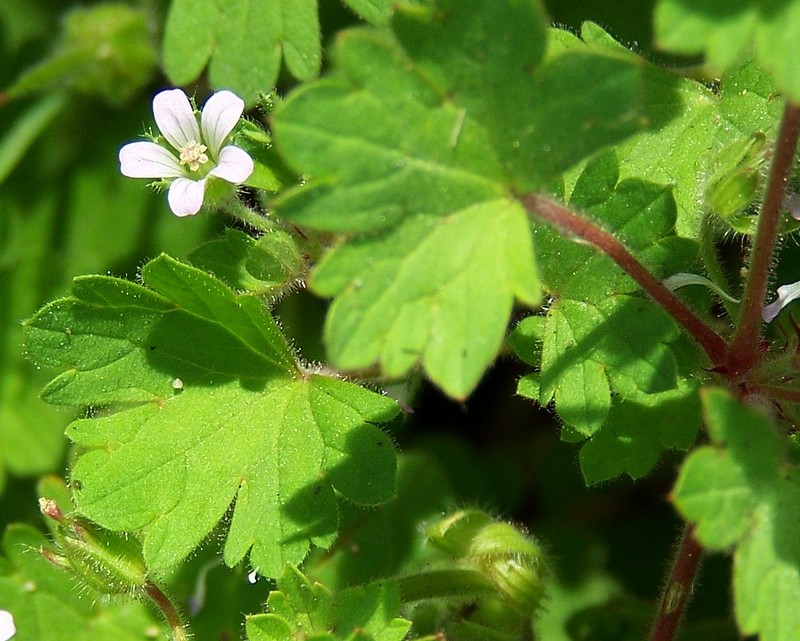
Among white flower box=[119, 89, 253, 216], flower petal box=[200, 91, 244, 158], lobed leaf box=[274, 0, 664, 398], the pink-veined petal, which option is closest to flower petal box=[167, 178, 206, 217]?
white flower box=[119, 89, 253, 216]

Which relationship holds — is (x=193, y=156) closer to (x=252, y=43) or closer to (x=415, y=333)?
(x=252, y=43)

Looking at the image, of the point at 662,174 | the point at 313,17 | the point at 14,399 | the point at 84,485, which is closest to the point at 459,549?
the point at 84,485

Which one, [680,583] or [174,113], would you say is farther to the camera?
[174,113]

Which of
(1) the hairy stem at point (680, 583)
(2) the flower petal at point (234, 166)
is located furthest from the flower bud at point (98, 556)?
(1) the hairy stem at point (680, 583)

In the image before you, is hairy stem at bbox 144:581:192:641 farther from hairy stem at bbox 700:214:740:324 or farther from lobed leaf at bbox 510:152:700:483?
hairy stem at bbox 700:214:740:324

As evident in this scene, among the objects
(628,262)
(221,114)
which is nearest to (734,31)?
(628,262)

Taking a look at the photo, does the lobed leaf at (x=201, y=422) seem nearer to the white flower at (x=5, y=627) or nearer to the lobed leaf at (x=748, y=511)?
the white flower at (x=5, y=627)

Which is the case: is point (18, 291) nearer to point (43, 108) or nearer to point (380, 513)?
point (43, 108)
